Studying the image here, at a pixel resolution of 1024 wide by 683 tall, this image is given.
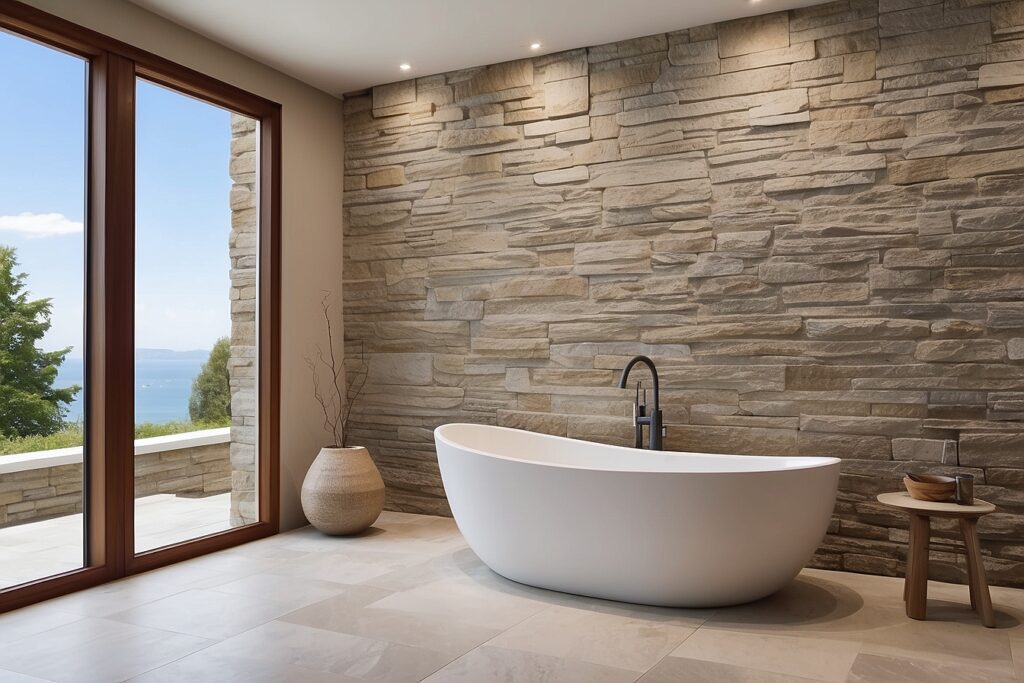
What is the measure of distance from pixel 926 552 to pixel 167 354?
135 inches

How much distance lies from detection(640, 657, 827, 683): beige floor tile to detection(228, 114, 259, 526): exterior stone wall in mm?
2659

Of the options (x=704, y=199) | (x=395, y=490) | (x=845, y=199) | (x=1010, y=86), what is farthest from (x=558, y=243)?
(x=1010, y=86)

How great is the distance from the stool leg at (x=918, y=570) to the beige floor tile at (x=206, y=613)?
2.39 m

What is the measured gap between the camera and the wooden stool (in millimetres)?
2889

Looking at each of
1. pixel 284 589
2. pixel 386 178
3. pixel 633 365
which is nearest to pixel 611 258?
pixel 633 365

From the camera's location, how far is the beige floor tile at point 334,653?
2.49 m

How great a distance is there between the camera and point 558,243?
438 centimetres

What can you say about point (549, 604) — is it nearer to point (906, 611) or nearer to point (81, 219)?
point (906, 611)

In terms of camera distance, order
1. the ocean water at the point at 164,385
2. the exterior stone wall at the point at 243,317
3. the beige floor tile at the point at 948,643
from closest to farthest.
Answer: the beige floor tile at the point at 948,643 → the ocean water at the point at 164,385 → the exterior stone wall at the point at 243,317

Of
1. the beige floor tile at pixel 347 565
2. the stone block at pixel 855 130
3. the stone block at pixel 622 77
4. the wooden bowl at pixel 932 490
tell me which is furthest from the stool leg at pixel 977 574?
the stone block at pixel 622 77

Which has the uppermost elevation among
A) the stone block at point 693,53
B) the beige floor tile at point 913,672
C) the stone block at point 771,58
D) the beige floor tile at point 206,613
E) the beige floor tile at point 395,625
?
the stone block at point 693,53

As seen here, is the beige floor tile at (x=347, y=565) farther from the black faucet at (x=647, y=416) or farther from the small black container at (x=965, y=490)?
the small black container at (x=965, y=490)

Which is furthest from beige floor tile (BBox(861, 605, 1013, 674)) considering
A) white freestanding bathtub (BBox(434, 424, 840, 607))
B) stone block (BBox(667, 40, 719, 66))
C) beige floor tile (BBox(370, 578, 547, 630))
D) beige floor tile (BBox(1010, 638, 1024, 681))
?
stone block (BBox(667, 40, 719, 66))

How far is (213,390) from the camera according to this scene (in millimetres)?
4121
